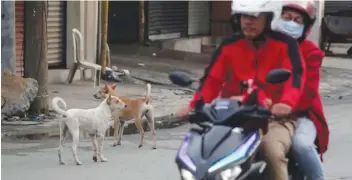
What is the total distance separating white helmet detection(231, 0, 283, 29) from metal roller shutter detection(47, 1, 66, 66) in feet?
37.5

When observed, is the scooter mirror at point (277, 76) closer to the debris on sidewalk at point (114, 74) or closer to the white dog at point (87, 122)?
the white dog at point (87, 122)

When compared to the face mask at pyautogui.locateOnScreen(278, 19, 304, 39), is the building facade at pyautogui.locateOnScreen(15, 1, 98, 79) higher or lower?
lower

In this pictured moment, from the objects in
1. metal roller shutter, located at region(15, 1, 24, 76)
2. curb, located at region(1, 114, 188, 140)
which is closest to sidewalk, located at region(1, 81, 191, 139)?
curb, located at region(1, 114, 188, 140)

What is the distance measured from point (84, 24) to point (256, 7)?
11.8 meters

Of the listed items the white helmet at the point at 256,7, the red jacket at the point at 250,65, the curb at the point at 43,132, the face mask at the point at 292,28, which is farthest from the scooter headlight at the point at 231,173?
the curb at the point at 43,132

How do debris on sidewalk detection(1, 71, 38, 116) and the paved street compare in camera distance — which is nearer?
the paved street

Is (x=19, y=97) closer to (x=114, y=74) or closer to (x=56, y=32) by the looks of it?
(x=56, y=32)

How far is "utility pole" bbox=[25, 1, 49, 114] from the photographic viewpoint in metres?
11.5

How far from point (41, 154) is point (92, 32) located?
7203mm

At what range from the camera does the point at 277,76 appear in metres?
4.31

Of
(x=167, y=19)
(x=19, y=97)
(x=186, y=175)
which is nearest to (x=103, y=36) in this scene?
(x=19, y=97)

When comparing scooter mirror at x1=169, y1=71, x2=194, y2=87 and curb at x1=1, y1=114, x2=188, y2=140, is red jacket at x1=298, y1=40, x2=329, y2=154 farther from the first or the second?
curb at x1=1, y1=114, x2=188, y2=140

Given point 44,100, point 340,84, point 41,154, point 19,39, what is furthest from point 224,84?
point 340,84

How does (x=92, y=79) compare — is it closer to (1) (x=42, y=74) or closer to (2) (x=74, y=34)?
(2) (x=74, y=34)
